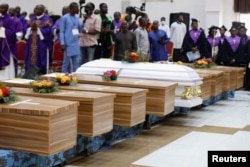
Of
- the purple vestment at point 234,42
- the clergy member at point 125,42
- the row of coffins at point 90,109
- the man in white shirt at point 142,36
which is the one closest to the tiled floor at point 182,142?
the row of coffins at point 90,109

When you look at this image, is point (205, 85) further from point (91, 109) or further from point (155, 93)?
point (91, 109)

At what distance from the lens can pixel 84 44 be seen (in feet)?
31.5

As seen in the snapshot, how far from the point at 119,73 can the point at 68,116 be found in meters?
2.84

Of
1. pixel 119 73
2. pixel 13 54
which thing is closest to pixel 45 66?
pixel 13 54

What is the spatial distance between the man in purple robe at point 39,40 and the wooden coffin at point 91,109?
164 inches

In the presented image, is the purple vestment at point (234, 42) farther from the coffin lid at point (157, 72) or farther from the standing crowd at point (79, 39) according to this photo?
the coffin lid at point (157, 72)

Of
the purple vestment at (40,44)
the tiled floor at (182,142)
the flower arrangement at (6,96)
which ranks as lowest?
the tiled floor at (182,142)

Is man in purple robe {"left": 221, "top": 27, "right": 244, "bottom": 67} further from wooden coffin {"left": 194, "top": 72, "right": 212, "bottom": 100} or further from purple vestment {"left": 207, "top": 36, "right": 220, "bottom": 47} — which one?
wooden coffin {"left": 194, "top": 72, "right": 212, "bottom": 100}

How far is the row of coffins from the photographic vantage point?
161 inches

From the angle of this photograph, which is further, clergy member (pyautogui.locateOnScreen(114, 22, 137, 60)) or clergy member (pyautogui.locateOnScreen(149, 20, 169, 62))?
clergy member (pyautogui.locateOnScreen(149, 20, 169, 62))

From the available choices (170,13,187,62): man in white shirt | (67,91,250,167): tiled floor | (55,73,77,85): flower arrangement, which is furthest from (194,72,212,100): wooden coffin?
(170,13,187,62): man in white shirt

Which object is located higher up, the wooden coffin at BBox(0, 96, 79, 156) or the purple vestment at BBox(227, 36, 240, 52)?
the purple vestment at BBox(227, 36, 240, 52)

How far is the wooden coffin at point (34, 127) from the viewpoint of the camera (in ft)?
13.3

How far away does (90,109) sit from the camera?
15.7ft
